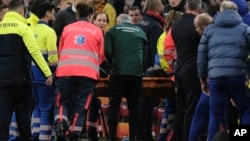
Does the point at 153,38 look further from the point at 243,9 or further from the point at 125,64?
the point at 243,9

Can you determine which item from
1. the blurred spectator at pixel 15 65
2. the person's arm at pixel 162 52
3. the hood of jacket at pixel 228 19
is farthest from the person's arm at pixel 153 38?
the hood of jacket at pixel 228 19

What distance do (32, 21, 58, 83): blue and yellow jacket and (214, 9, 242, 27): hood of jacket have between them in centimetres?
304

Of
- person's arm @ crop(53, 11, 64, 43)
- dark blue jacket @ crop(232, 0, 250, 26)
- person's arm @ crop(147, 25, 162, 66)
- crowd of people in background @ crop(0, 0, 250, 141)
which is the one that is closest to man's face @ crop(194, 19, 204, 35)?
crowd of people in background @ crop(0, 0, 250, 141)

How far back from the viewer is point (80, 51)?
54.7 feet

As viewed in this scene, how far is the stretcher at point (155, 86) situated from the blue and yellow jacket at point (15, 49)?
2.23 metres

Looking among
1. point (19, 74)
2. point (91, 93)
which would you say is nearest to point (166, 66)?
point (91, 93)

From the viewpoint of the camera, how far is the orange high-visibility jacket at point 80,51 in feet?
54.5

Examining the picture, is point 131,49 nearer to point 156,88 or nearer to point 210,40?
point 156,88

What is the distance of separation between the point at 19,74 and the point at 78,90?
1.11 metres

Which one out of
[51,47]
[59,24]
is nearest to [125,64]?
[51,47]

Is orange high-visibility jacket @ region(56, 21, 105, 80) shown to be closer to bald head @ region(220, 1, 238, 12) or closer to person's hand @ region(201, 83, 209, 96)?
person's hand @ region(201, 83, 209, 96)

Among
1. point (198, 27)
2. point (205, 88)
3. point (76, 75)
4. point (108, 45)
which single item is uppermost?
point (198, 27)

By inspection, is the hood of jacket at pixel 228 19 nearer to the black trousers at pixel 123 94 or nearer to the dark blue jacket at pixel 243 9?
the dark blue jacket at pixel 243 9

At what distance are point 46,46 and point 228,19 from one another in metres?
3.38
